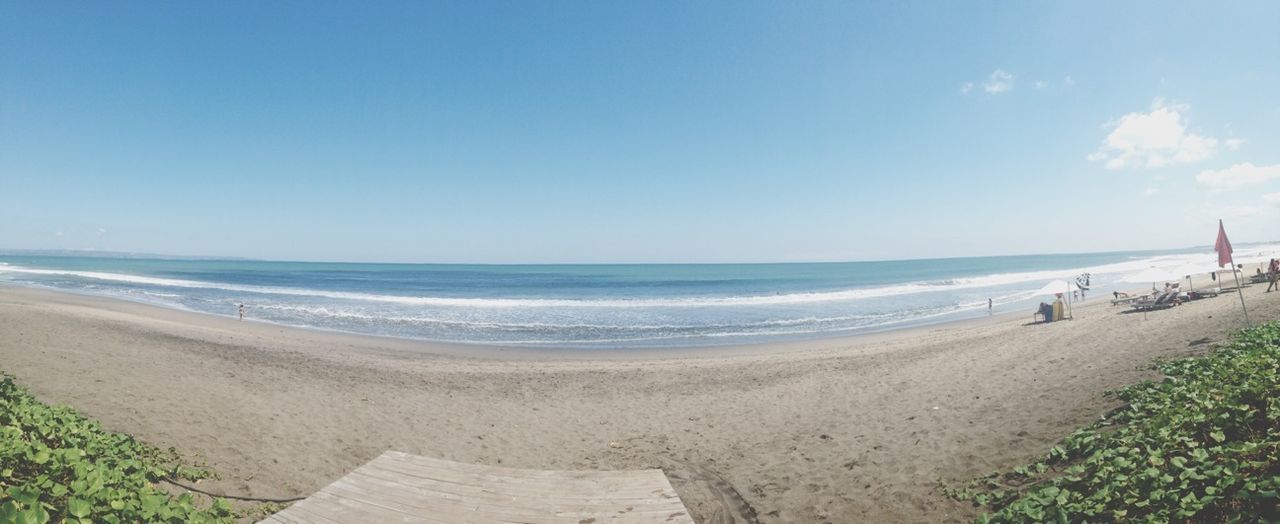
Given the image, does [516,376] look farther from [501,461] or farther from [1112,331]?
[1112,331]

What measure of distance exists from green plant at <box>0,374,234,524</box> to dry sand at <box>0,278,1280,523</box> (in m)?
1.45

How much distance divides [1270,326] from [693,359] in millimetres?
11931

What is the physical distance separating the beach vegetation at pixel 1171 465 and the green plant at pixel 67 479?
21.0 ft

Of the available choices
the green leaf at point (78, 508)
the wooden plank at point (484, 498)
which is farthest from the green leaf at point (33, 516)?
the wooden plank at point (484, 498)

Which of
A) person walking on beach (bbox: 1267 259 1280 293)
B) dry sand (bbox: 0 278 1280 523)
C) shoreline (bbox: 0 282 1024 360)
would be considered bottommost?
shoreline (bbox: 0 282 1024 360)

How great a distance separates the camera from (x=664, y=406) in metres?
10.5

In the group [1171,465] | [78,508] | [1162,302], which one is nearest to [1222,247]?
[1162,302]

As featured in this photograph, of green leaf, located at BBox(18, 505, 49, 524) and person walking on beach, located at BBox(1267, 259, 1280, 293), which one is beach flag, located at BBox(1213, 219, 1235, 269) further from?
green leaf, located at BBox(18, 505, 49, 524)

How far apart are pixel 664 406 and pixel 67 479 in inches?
335

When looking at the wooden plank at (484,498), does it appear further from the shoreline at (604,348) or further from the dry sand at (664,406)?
the shoreline at (604,348)

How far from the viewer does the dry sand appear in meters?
6.45

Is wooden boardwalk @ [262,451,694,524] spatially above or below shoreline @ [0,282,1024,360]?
above

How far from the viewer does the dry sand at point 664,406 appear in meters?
6.45

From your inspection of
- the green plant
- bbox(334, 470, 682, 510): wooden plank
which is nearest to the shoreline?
bbox(334, 470, 682, 510): wooden plank
